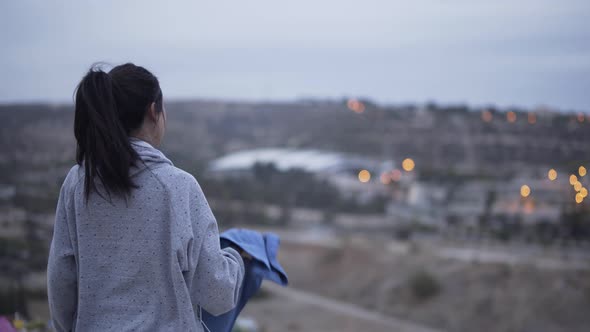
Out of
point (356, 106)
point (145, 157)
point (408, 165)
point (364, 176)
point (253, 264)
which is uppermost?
point (145, 157)

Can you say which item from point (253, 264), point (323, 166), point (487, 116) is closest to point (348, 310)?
point (253, 264)

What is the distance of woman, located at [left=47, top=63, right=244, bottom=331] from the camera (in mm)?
1468

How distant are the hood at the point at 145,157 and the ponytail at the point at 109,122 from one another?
0.06 ft

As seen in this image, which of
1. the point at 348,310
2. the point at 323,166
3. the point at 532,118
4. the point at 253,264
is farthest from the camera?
the point at 323,166

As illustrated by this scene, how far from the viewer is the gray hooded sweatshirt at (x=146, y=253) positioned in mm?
1474

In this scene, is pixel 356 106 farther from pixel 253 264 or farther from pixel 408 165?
pixel 253 264

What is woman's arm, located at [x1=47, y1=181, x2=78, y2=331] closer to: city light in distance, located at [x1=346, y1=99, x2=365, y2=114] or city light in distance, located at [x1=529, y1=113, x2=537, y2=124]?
city light in distance, located at [x1=529, y1=113, x2=537, y2=124]

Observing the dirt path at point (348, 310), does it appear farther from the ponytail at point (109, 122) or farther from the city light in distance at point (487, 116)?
the city light in distance at point (487, 116)

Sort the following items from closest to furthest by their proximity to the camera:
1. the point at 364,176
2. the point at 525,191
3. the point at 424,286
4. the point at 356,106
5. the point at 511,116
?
the point at 424,286, the point at 525,191, the point at 364,176, the point at 511,116, the point at 356,106

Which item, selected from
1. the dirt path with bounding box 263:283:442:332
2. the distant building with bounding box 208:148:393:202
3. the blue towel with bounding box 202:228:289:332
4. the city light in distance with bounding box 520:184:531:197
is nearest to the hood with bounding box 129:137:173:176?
the blue towel with bounding box 202:228:289:332

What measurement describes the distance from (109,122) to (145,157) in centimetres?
12

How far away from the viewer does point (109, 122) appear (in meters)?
1.48

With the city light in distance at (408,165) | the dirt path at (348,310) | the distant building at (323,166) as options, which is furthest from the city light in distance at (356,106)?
the dirt path at (348,310)

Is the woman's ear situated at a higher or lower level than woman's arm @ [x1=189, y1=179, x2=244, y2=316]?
higher
